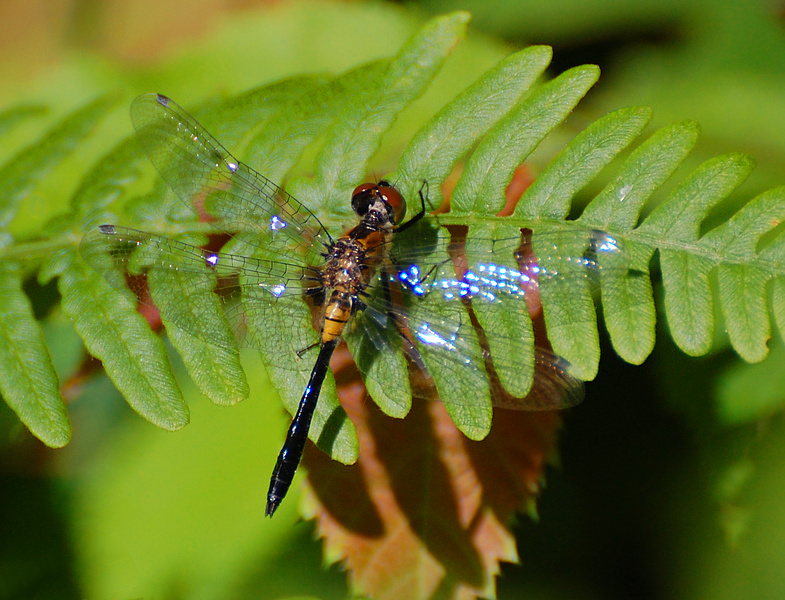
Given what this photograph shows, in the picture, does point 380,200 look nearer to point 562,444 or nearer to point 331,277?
point 331,277

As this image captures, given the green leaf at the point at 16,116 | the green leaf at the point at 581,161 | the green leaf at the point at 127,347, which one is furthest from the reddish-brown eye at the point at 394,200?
the green leaf at the point at 16,116

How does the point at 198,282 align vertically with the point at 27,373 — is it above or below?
above

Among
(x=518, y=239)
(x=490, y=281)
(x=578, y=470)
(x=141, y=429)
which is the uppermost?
(x=518, y=239)

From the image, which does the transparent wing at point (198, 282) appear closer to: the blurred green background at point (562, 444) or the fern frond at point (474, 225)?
the fern frond at point (474, 225)

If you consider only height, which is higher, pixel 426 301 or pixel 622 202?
pixel 622 202

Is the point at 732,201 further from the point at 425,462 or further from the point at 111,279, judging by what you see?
the point at 111,279

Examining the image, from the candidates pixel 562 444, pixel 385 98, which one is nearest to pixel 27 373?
pixel 385 98

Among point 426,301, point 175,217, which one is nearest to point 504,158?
point 426,301
